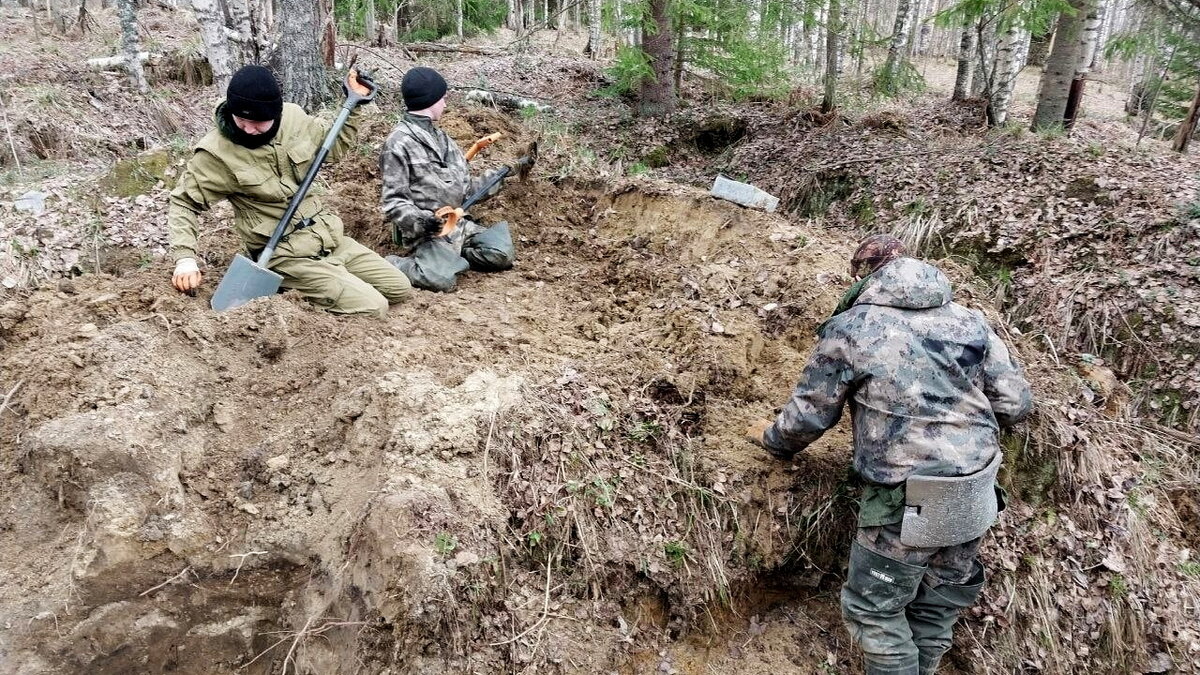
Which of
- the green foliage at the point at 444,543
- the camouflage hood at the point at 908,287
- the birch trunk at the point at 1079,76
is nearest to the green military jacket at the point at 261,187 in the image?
the green foliage at the point at 444,543

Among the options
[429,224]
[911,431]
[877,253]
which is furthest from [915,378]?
[429,224]

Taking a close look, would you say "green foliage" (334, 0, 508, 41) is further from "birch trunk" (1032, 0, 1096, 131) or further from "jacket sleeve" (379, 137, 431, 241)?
"birch trunk" (1032, 0, 1096, 131)

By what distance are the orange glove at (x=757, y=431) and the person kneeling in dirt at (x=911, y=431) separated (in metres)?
0.50

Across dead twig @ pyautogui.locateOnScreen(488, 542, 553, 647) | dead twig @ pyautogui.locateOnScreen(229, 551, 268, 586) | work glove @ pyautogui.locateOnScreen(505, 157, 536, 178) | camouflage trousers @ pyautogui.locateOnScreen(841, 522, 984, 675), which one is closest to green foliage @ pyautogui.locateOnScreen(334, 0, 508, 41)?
work glove @ pyautogui.locateOnScreen(505, 157, 536, 178)

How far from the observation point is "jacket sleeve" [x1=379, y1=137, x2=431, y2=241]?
4.78 meters

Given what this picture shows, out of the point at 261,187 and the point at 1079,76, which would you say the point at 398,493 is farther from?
the point at 1079,76

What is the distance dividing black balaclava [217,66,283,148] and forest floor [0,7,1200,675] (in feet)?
3.66

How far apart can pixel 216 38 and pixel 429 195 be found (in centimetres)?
481

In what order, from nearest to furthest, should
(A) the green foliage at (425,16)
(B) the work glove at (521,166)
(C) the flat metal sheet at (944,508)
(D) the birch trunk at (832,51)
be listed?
1. (C) the flat metal sheet at (944,508)
2. (B) the work glove at (521,166)
3. (D) the birch trunk at (832,51)
4. (A) the green foliage at (425,16)

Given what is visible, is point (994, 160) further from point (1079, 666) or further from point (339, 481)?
point (339, 481)

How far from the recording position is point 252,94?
3.93 meters

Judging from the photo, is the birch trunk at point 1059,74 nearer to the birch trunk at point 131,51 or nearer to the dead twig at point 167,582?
the dead twig at point 167,582

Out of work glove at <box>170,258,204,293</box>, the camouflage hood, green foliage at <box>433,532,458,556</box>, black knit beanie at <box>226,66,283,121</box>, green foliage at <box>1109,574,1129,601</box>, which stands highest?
black knit beanie at <box>226,66,283,121</box>

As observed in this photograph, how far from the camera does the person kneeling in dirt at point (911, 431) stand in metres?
2.81
